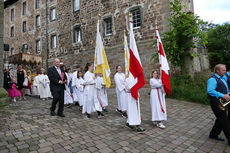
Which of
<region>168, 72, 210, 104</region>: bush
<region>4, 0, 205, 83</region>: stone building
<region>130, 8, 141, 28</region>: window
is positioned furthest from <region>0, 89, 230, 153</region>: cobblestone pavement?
<region>130, 8, 141, 28</region>: window

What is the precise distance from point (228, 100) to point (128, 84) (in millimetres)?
2303

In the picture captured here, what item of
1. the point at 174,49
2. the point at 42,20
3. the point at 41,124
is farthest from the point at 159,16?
the point at 42,20

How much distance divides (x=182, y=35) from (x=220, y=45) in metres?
22.1

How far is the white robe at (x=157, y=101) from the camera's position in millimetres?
4645

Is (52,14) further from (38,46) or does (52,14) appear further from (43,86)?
(43,86)

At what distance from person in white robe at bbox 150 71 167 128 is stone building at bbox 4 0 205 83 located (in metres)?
5.26

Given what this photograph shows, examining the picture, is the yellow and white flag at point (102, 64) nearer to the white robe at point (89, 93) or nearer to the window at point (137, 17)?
the white robe at point (89, 93)

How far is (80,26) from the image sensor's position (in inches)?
662

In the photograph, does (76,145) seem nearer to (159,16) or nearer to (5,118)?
(5,118)

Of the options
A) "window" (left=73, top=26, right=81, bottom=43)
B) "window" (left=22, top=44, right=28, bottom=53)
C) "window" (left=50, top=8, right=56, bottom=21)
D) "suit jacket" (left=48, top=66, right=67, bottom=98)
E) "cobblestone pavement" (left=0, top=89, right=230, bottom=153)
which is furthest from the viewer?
"window" (left=22, top=44, right=28, bottom=53)

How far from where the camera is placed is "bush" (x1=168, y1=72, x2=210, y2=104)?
26.7 feet

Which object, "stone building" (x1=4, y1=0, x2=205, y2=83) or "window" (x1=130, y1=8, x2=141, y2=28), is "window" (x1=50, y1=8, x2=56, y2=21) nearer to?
"stone building" (x1=4, y1=0, x2=205, y2=83)

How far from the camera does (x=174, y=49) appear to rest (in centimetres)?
923

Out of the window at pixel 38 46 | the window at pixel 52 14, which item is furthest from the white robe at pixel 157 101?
the window at pixel 38 46
